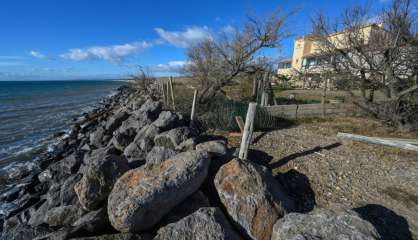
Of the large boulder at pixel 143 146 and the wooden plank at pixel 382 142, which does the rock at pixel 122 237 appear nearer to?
the large boulder at pixel 143 146

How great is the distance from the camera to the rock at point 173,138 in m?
6.44

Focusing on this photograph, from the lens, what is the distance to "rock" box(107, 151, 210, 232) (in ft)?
10.7

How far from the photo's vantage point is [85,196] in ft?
13.4

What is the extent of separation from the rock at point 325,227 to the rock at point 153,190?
4.72 ft

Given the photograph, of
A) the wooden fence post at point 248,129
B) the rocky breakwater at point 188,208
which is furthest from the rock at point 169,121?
the wooden fence post at point 248,129

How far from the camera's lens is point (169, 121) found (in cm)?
779

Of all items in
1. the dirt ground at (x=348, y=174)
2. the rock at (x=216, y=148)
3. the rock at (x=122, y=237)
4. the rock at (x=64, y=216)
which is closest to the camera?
the rock at (x=122, y=237)

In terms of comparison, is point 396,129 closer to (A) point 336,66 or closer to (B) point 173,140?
(A) point 336,66

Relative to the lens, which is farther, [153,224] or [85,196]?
[85,196]

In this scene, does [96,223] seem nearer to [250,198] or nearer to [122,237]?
[122,237]

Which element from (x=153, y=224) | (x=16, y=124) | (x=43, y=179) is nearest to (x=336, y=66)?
(x=153, y=224)

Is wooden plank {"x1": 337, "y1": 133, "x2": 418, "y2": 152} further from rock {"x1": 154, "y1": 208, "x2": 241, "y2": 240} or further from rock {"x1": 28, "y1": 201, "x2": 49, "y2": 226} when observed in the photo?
rock {"x1": 28, "y1": 201, "x2": 49, "y2": 226}

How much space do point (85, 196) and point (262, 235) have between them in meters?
2.94

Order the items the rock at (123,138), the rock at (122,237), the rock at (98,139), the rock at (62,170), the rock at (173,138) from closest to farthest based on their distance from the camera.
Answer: the rock at (122,237)
the rock at (173,138)
the rock at (62,170)
the rock at (123,138)
the rock at (98,139)
